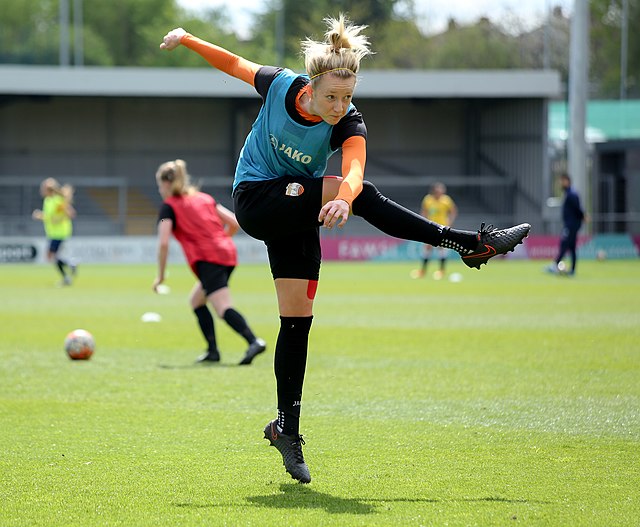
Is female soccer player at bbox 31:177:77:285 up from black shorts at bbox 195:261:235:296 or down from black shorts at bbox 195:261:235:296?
up

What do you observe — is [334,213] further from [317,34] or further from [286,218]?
[317,34]

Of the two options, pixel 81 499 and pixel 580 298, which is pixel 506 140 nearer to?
pixel 580 298

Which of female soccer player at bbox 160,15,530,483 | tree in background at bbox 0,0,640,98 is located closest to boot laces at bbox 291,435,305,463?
female soccer player at bbox 160,15,530,483

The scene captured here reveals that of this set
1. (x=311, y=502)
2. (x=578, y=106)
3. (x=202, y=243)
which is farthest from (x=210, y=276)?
(x=578, y=106)

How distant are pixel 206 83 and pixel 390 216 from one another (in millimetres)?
37115

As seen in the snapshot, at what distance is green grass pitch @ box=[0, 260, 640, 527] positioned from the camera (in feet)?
16.6

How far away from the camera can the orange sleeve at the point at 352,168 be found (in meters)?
5.23

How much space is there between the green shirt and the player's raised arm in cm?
1904

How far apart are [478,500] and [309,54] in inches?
89.4

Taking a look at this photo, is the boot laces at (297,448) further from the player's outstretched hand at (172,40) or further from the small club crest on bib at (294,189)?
the player's outstretched hand at (172,40)

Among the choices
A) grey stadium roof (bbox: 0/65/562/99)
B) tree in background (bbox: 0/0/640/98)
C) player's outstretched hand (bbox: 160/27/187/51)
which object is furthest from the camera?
tree in background (bbox: 0/0/640/98)

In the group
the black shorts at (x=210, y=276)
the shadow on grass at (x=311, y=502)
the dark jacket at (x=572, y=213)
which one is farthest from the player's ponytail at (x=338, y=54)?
the dark jacket at (x=572, y=213)

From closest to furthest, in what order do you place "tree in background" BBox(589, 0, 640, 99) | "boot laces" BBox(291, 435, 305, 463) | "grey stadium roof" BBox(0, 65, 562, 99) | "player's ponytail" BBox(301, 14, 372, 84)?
"player's ponytail" BBox(301, 14, 372, 84) → "boot laces" BBox(291, 435, 305, 463) → "grey stadium roof" BBox(0, 65, 562, 99) → "tree in background" BBox(589, 0, 640, 99)

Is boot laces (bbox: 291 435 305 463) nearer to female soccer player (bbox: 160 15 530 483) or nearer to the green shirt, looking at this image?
female soccer player (bbox: 160 15 530 483)
